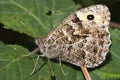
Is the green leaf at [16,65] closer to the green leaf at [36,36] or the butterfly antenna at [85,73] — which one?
the green leaf at [36,36]

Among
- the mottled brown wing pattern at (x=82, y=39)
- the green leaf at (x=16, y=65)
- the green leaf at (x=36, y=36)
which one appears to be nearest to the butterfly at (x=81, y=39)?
the mottled brown wing pattern at (x=82, y=39)

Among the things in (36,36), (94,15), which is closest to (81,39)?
(94,15)

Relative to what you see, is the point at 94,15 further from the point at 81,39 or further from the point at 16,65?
the point at 16,65

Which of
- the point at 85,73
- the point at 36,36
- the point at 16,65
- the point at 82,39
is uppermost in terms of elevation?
the point at 36,36

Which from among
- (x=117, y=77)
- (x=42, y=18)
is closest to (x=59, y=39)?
(x=42, y=18)

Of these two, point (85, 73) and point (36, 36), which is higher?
point (36, 36)

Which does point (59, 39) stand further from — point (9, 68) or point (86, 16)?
point (9, 68)
